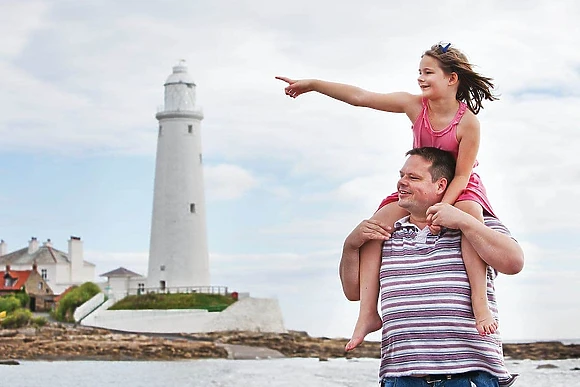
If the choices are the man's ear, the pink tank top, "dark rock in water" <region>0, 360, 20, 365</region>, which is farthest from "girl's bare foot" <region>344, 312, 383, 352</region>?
"dark rock in water" <region>0, 360, 20, 365</region>

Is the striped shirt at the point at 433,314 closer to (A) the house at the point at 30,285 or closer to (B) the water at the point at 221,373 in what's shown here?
(B) the water at the point at 221,373

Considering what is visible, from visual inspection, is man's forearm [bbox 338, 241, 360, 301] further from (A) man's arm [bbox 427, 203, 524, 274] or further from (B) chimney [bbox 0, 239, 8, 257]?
(B) chimney [bbox 0, 239, 8, 257]

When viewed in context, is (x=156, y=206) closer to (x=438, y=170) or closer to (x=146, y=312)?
(x=146, y=312)

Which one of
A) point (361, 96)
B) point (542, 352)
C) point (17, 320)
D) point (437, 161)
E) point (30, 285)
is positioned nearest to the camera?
point (437, 161)

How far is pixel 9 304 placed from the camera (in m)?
52.2

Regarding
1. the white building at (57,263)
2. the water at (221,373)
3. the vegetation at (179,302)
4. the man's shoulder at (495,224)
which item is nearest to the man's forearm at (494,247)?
the man's shoulder at (495,224)

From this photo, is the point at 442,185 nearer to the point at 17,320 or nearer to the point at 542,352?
the point at 542,352

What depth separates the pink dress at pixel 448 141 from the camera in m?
3.50

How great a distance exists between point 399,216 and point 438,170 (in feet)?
0.64

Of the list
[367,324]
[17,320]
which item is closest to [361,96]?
[367,324]

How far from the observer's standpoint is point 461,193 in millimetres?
3461

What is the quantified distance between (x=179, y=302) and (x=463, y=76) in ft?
149

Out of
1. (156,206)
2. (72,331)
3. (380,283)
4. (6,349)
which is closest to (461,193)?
(380,283)

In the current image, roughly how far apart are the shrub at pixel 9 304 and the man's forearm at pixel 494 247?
50484 mm
